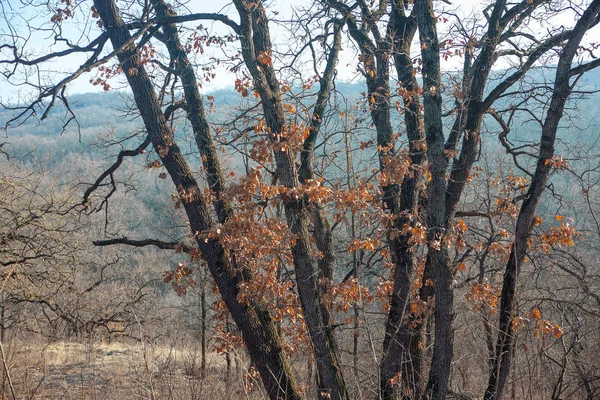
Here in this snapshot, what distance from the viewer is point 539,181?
5.88 m

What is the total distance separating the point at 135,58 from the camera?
6539 mm

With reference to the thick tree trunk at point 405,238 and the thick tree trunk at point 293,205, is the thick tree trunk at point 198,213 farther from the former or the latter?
the thick tree trunk at point 405,238

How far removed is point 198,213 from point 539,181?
4.03 meters

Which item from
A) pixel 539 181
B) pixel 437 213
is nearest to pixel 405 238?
pixel 437 213

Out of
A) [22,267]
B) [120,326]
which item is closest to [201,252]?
[22,267]

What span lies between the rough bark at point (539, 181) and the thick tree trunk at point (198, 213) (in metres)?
2.41

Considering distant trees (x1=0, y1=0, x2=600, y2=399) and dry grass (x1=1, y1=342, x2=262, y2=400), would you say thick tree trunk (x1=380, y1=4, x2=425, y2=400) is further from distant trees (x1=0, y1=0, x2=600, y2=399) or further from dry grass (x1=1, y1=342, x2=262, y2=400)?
dry grass (x1=1, y1=342, x2=262, y2=400)

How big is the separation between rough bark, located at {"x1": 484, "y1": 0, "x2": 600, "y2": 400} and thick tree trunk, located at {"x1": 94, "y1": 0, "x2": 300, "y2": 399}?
7.91 ft

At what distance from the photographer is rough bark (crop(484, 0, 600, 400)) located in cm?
546

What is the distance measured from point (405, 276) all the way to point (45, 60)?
16.6ft

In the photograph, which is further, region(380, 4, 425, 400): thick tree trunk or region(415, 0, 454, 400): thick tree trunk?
region(380, 4, 425, 400): thick tree trunk

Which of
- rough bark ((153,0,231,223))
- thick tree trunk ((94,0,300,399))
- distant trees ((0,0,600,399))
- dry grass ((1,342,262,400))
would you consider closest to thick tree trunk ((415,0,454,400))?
distant trees ((0,0,600,399))

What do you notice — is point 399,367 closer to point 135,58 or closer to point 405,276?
point 405,276

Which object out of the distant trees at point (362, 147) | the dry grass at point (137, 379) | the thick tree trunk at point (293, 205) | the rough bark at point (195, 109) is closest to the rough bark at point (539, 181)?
the distant trees at point (362, 147)
